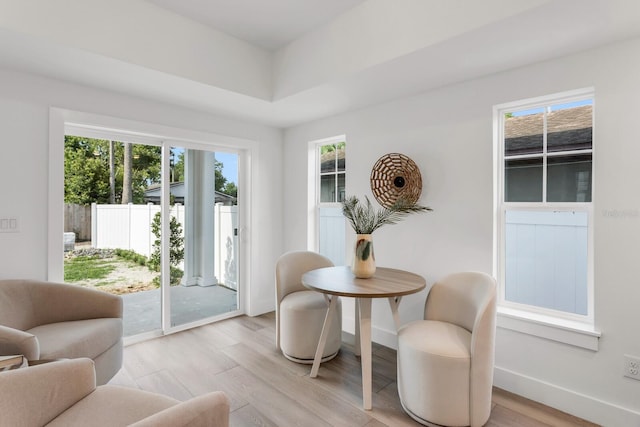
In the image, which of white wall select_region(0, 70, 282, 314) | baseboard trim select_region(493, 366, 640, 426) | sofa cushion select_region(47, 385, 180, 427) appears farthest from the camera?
white wall select_region(0, 70, 282, 314)

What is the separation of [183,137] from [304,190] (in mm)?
1455

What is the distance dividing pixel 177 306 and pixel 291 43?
283 centimetres

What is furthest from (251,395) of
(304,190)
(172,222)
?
(304,190)

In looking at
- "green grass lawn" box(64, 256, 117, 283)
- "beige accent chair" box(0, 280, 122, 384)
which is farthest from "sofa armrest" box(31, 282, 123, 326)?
"green grass lawn" box(64, 256, 117, 283)

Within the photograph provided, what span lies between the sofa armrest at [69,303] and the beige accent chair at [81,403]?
1.07 m

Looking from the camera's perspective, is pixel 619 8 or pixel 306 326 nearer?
pixel 619 8

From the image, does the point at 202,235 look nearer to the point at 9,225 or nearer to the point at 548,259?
the point at 9,225

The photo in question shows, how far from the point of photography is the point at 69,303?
7.60 ft

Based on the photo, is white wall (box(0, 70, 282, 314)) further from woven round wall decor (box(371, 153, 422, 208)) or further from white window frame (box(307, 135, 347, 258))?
woven round wall decor (box(371, 153, 422, 208))

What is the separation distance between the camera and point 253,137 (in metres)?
3.91

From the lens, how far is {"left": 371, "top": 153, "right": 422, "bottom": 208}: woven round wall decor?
2.79 m

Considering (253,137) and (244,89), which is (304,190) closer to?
(253,137)

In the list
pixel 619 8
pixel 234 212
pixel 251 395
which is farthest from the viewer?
pixel 234 212

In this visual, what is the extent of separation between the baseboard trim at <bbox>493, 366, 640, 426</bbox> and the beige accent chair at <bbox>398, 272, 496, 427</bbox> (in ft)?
1.74
